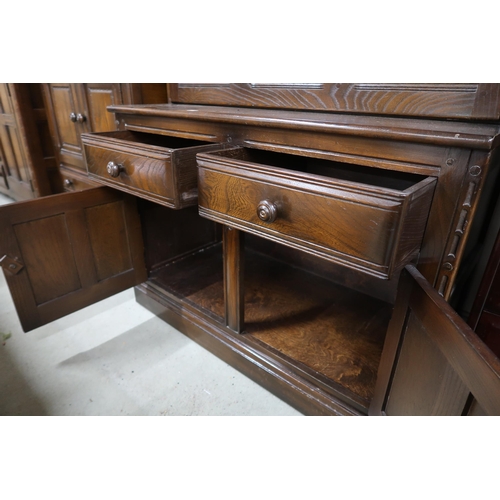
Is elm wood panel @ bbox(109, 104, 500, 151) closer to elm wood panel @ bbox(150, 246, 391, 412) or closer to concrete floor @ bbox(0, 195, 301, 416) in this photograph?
elm wood panel @ bbox(150, 246, 391, 412)

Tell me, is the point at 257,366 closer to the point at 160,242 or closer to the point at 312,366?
the point at 312,366

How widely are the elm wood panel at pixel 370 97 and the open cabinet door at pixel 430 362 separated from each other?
1.22 ft

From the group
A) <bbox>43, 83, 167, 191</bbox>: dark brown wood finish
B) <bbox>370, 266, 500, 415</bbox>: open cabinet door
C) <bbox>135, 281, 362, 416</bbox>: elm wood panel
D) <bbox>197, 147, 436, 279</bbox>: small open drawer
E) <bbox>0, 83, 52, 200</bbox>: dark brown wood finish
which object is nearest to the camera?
<bbox>370, 266, 500, 415</bbox>: open cabinet door

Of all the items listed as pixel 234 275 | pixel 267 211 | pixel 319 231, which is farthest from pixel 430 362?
pixel 234 275

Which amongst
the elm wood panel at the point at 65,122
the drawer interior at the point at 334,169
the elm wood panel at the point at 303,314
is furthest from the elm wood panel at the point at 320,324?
the elm wood panel at the point at 65,122

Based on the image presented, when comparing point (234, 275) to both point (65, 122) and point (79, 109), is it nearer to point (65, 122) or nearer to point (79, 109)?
point (79, 109)

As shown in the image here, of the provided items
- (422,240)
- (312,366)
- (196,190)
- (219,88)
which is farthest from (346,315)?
(219,88)

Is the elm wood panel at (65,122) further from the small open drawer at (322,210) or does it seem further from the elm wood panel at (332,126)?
the small open drawer at (322,210)

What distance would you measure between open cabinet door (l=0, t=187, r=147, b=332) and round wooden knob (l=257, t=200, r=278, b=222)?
0.70 meters

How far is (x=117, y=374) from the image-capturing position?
45.8 inches

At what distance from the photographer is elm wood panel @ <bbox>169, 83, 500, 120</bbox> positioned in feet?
2.28

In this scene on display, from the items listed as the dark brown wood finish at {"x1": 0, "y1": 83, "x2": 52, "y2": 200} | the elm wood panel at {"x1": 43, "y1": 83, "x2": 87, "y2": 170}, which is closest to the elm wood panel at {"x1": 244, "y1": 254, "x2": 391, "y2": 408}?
the elm wood panel at {"x1": 43, "y1": 83, "x2": 87, "y2": 170}

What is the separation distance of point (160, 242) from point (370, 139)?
40.9 inches

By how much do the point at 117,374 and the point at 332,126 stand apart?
1.04 m
